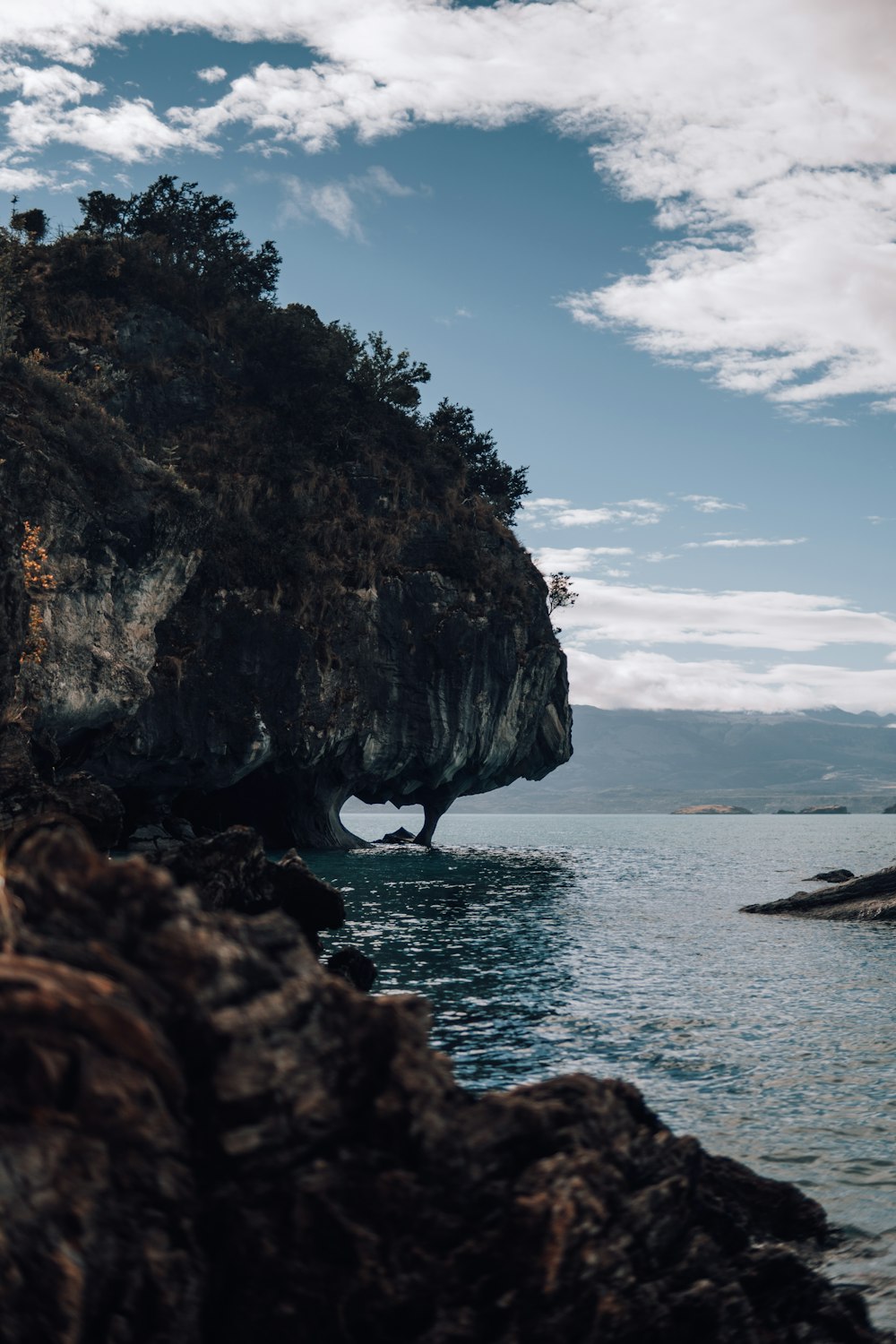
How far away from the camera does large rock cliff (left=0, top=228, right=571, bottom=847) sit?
40969 mm

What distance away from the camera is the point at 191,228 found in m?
71.2

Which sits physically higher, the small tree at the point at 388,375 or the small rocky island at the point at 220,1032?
the small tree at the point at 388,375

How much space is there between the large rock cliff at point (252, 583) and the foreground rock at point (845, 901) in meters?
Result: 27.0

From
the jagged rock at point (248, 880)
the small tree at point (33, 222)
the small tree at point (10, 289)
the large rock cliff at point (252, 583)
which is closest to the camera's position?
the jagged rock at point (248, 880)

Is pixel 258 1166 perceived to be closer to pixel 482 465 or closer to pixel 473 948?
pixel 473 948

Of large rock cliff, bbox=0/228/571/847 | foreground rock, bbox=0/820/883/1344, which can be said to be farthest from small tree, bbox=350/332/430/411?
foreground rock, bbox=0/820/883/1344

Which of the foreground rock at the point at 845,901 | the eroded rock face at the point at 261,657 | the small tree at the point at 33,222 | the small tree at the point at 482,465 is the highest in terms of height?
the small tree at the point at 33,222

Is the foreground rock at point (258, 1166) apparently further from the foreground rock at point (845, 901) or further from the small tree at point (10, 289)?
the small tree at point (10, 289)

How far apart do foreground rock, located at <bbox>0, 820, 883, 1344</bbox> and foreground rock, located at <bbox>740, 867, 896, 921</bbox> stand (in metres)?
36.0

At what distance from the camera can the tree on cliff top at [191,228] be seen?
7012 cm

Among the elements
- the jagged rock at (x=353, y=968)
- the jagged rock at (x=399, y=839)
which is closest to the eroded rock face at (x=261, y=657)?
the jagged rock at (x=399, y=839)

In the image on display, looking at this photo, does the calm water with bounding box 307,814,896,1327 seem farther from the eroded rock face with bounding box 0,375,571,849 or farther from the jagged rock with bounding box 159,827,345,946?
the eroded rock face with bounding box 0,375,571,849

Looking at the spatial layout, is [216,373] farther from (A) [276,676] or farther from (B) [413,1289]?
(B) [413,1289]

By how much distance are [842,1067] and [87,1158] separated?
1585 centimetres
